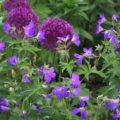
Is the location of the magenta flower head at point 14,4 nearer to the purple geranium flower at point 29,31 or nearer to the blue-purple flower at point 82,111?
the purple geranium flower at point 29,31

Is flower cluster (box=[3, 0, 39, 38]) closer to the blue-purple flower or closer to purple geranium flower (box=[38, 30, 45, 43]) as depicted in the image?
purple geranium flower (box=[38, 30, 45, 43])

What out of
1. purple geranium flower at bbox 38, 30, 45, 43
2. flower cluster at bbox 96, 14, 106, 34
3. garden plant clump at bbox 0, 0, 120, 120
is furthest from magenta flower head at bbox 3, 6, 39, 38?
flower cluster at bbox 96, 14, 106, 34

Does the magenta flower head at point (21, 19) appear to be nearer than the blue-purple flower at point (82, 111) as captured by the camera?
No

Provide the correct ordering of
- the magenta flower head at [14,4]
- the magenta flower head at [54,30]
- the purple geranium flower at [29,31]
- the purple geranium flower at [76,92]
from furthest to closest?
the magenta flower head at [14,4] < the magenta flower head at [54,30] < the purple geranium flower at [29,31] < the purple geranium flower at [76,92]

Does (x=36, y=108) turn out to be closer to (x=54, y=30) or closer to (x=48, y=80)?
(x=48, y=80)

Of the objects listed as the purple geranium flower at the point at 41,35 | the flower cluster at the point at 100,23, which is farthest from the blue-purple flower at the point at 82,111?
the flower cluster at the point at 100,23

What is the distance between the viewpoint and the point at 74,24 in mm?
3992

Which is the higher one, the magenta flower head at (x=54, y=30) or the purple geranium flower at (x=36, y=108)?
the magenta flower head at (x=54, y=30)

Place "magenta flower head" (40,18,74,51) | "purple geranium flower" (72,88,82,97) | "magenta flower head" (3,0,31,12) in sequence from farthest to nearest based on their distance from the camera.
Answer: "magenta flower head" (3,0,31,12)
"magenta flower head" (40,18,74,51)
"purple geranium flower" (72,88,82,97)

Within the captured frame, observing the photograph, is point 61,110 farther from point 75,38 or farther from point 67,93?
point 75,38

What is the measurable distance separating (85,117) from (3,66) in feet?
1.71

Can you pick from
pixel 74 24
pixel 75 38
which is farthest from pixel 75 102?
pixel 74 24

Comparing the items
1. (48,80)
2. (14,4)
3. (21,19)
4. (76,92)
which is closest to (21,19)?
(21,19)

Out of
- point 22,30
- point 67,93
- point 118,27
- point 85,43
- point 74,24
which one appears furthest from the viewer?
point 85,43
